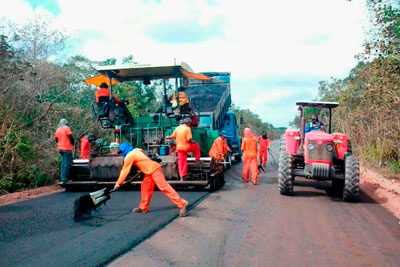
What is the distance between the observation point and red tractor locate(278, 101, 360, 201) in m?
8.32

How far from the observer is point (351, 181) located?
8266mm

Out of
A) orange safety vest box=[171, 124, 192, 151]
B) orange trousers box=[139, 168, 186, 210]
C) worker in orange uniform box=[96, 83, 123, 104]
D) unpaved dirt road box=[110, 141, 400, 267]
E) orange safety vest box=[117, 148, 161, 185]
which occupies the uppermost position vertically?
worker in orange uniform box=[96, 83, 123, 104]

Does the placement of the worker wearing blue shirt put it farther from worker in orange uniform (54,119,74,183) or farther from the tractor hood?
worker in orange uniform (54,119,74,183)

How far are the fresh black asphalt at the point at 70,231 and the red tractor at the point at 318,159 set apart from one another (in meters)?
2.26

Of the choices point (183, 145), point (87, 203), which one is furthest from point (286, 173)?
point (87, 203)

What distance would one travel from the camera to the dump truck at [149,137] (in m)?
9.01

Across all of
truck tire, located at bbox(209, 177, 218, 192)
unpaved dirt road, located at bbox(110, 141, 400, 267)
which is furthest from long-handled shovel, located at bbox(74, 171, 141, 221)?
truck tire, located at bbox(209, 177, 218, 192)

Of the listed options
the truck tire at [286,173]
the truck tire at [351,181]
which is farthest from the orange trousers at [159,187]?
the truck tire at [351,181]

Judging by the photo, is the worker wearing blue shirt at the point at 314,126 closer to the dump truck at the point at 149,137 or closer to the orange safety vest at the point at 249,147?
the orange safety vest at the point at 249,147

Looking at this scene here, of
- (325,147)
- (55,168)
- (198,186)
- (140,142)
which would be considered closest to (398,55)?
(325,147)

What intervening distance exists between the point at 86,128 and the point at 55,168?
2591 millimetres

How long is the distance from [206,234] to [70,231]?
1.79 meters

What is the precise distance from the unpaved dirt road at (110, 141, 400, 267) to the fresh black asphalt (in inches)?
9.9

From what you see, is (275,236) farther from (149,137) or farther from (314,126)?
(149,137)
